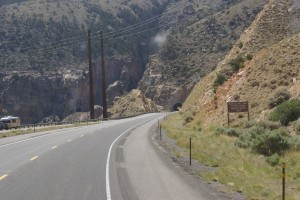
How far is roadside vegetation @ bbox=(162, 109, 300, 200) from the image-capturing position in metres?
15.5

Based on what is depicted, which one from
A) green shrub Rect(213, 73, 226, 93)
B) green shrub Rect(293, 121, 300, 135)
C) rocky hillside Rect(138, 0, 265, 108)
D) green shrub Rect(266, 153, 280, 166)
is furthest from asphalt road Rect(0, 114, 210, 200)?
rocky hillside Rect(138, 0, 265, 108)

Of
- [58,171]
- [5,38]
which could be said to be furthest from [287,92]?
[5,38]

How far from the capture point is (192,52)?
4970 inches

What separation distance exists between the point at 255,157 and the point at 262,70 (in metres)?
23.1

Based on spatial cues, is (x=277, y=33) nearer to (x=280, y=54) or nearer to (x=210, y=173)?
(x=280, y=54)

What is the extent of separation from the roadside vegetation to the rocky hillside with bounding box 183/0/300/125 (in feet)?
17.7

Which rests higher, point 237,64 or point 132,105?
point 237,64

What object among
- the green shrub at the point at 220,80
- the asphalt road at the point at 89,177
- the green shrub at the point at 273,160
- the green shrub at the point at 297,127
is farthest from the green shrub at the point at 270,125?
the green shrub at the point at 220,80

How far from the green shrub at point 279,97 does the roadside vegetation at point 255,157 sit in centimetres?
267

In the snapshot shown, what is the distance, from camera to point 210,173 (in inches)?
710

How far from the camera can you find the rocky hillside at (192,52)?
119 m

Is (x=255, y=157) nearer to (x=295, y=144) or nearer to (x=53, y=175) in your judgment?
(x=295, y=144)

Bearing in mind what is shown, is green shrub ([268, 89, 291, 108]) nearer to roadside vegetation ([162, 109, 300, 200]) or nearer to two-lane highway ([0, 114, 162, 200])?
roadside vegetation ([162, 109, 300, 200])

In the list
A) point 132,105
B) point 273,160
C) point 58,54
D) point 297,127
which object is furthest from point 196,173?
point 58,54
